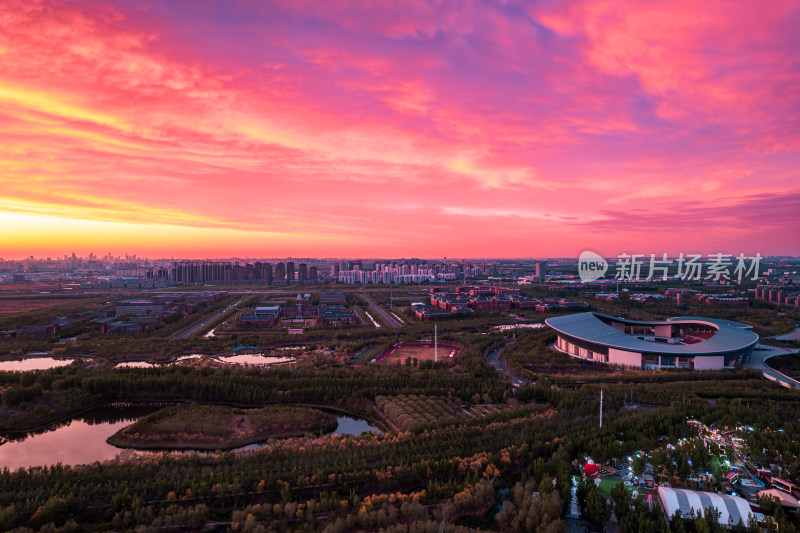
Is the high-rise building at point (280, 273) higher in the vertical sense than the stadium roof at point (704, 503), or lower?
higher

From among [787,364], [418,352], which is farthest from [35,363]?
[787,364]

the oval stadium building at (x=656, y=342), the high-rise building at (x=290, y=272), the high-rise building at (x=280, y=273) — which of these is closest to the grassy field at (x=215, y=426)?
the oval stadium building at (x=656, y=342)

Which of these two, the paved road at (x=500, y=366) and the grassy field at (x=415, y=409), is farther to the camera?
the paved road at (x=500, y=366)

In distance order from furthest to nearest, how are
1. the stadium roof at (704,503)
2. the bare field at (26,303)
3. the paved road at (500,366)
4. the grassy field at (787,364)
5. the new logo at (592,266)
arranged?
the new logo at (592,266) < the bare field at (26,303) < the grassy field at (787,364) < the paved road at (500,366) < the stadium roof at (704,503)

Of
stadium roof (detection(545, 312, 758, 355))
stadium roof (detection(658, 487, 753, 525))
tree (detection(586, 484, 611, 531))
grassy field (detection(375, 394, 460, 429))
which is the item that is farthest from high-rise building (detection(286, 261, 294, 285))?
stadium roof (detection(658, 487, 753, 525))

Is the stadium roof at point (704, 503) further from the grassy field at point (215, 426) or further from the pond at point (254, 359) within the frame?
the pond at point (254, 359)

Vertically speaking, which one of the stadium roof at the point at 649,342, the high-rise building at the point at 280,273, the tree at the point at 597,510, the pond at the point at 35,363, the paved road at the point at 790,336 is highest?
the high-rise building at the point at 280,273
